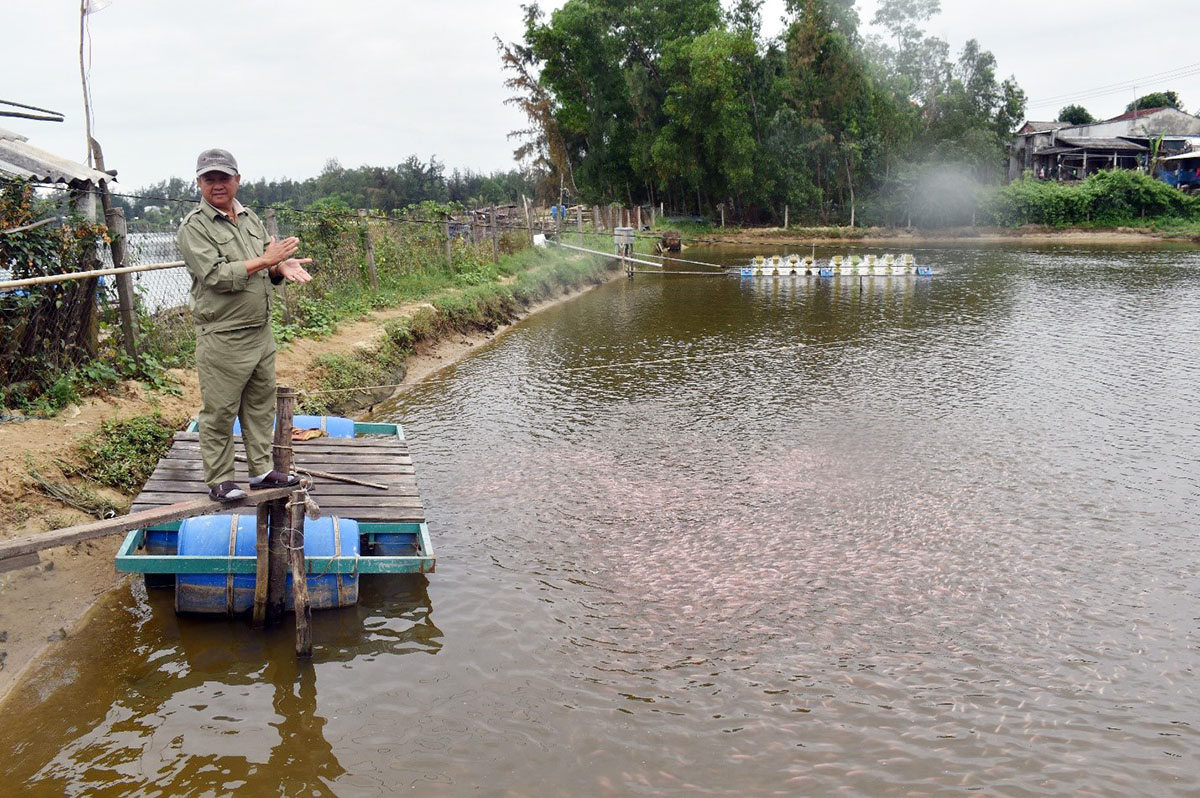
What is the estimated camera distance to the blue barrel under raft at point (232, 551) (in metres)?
6.05

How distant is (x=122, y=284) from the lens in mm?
9352

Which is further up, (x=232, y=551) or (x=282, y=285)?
(x=282, y=285)

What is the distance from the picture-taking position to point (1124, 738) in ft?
16.9

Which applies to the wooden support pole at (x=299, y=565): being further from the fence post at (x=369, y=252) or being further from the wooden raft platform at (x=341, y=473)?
the fence post at (x=369, y=252)

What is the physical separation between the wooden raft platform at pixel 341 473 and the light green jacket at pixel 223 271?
4.24 ft

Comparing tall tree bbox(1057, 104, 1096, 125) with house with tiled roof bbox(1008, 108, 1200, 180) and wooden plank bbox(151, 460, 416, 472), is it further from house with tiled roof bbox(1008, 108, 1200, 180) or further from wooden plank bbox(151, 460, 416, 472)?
wooden plank bbox(151, 460, 416, 472)

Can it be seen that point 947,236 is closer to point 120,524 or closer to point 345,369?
point 345,369

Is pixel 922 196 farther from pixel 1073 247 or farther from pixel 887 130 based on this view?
pixel 1073 247

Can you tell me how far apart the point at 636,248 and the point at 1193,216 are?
104 feet

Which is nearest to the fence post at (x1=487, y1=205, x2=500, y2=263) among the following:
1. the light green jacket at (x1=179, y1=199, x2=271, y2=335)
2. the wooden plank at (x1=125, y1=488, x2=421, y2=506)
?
the wooden plank at (x1=125, y1=488, x2=421, y2=506)

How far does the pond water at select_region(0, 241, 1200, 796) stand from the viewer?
4957 mm

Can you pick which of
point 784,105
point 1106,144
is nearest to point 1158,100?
point 1106,144

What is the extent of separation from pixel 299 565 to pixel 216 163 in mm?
2563

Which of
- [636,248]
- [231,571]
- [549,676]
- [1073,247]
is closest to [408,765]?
[549,676]
